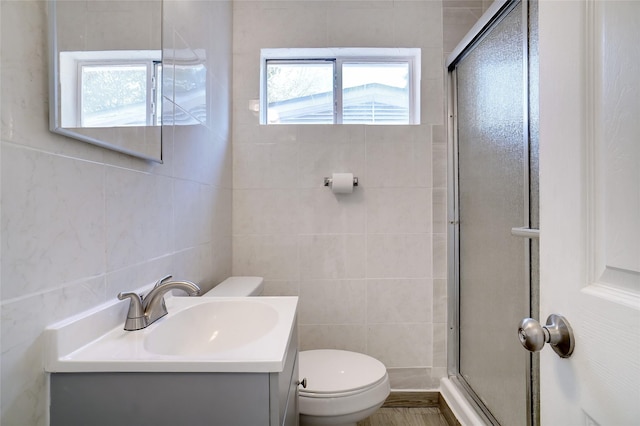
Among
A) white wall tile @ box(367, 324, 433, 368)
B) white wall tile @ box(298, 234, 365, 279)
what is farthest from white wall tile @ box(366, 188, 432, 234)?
white wall tile @ box(367, 324, 433, 368)

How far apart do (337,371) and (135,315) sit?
0.91 metres

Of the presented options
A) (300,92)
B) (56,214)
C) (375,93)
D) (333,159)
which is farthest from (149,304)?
(375,93)

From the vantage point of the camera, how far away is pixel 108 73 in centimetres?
80

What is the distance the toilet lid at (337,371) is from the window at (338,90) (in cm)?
133

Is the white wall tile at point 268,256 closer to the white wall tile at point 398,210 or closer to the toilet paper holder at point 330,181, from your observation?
the toilet paper holder at point 330,181

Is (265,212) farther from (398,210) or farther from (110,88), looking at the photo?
(110,88)

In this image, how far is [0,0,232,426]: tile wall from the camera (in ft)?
1.84

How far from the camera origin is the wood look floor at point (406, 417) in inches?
66.7

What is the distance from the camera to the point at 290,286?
6.05 ft

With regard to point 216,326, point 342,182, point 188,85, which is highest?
→ point 188,85

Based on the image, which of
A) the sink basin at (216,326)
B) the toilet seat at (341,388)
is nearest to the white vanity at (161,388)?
the sink basin at (216,326)

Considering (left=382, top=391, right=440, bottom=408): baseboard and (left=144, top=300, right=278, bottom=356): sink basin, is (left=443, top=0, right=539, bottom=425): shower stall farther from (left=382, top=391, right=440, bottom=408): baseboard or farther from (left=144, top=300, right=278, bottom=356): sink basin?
(left=144, top=300, right=278, bottom=356): sink basin

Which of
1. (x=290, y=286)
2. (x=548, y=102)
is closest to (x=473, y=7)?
(x=548, y=102)

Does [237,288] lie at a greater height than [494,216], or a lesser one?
lesser
